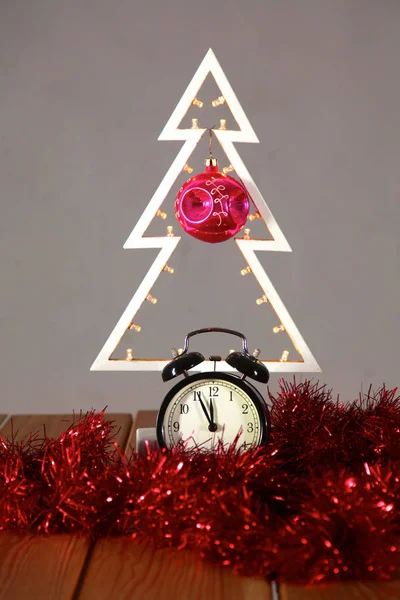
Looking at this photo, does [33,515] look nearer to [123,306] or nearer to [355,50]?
[123,306]

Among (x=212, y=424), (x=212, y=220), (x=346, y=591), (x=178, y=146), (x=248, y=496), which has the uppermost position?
(x=178, y=146)

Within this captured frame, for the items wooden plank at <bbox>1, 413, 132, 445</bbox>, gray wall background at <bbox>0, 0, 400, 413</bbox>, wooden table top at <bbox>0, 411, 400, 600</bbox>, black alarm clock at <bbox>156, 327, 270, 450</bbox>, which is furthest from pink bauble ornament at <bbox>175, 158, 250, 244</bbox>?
gray wall background at <bbox>0, 0, 400, 413</bbox>

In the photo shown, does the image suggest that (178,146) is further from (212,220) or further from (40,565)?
(40,565)

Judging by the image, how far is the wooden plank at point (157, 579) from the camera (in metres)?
0.90

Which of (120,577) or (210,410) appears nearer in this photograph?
(120,577)

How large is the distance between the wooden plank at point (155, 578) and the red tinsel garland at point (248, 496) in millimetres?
19

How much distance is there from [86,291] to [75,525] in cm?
147

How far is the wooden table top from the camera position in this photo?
2.93 ft

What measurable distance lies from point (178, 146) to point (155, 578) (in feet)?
5.50

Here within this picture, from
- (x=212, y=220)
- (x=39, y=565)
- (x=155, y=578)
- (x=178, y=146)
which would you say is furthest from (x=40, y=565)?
(x=178, y=146)

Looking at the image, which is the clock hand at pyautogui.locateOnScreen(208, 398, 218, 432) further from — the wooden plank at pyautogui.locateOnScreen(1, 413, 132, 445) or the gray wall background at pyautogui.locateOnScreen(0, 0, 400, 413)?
the gray wall background at pyautogui.locateOnScreen(0, 0, 400, 413)

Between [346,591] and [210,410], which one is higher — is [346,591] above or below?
below

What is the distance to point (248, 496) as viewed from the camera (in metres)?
1.02

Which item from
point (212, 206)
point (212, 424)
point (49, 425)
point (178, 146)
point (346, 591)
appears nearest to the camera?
point (346, 591)
